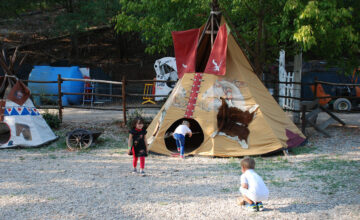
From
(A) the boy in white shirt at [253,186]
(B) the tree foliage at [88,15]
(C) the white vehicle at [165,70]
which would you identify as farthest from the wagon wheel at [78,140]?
(B) the tree foliage at [88,15]

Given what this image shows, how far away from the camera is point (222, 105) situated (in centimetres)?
898

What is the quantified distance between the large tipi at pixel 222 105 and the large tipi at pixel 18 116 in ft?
9.71

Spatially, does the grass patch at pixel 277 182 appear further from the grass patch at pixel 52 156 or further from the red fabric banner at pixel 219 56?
the grass patch at pixel 52 156

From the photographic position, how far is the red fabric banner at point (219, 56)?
9.02 m

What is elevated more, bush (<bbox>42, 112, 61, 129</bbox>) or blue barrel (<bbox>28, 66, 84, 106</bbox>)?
blue barrel (<bbox>28, 66, 84, 106</bbox>)

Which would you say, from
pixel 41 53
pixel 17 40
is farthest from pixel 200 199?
pixel 17 40

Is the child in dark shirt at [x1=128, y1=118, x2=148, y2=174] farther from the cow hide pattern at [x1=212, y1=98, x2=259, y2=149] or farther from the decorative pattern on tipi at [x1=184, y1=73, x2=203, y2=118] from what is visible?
the cow hide pattern at [x1=212, y1=98, x2=259, y2=149]

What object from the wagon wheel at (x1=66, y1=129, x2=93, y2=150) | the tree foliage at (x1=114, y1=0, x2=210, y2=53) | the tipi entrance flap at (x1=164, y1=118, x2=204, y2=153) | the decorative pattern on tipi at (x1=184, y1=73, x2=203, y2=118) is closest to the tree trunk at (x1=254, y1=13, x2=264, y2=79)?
the tree foliage at (x1=114, y1=0, x2=210, y2=53)

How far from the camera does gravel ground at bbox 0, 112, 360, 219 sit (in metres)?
5.43

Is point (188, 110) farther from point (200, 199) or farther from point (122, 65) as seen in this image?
point (122, 65)

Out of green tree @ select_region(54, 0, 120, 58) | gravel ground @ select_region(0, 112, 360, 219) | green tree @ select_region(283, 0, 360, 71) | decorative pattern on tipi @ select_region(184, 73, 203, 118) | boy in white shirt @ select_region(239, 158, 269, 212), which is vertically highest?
green tree @ select_region(54, 0, 120, 58)

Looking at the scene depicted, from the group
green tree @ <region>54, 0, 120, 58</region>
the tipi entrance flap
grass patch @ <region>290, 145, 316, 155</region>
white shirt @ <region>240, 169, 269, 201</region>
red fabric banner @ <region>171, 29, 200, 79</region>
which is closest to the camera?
white shirt @ <region>240, 169, 269, 201</region>

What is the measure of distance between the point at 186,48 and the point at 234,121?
2242mm

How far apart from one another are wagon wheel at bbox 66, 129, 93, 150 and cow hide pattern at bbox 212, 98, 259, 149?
3.23 meters
